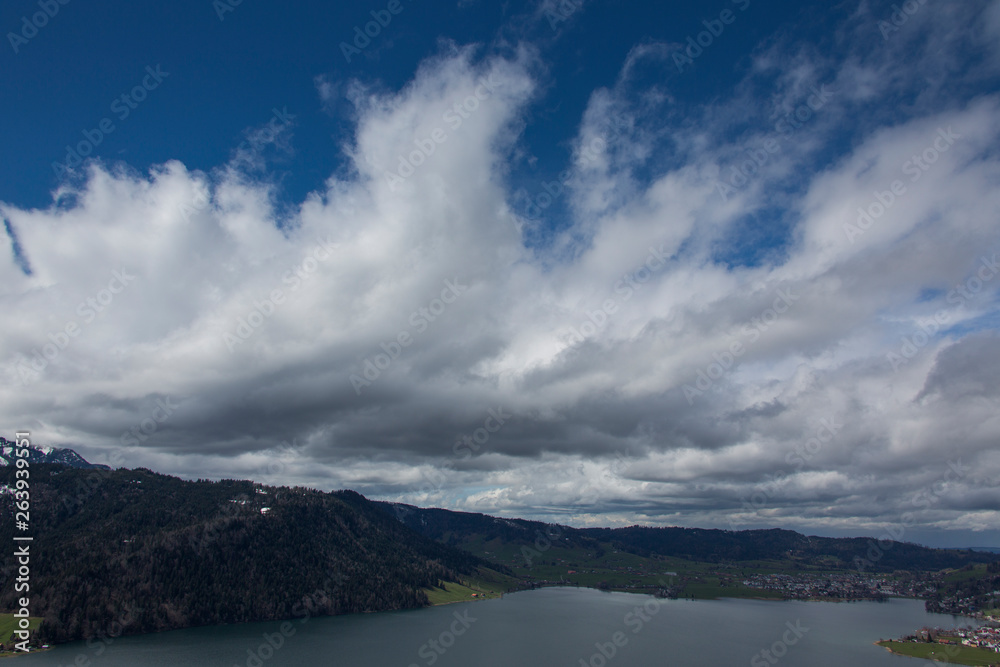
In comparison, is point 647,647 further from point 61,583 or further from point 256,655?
point 61,583

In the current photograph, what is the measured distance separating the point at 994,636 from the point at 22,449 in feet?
987

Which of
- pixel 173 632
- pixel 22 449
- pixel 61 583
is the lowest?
pixel 173 632

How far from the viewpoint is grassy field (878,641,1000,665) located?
158 meters

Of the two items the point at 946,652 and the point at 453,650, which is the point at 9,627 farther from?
the point at 946,652

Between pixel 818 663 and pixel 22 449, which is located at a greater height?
pixel 22 449

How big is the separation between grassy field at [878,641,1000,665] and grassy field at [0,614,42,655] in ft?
900

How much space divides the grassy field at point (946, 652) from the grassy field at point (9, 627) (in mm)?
274420

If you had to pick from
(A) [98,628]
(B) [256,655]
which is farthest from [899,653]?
(A) [98,628]

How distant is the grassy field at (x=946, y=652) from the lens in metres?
158

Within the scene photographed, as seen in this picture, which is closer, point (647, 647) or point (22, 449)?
point (22, 449)

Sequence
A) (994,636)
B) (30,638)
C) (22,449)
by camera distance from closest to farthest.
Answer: (22,449) < (30,638) < (994,636)

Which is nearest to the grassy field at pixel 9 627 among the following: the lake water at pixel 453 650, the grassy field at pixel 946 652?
the lake water at pixel 453 650

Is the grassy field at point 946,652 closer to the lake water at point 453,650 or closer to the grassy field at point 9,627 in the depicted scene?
the lake water at point 453,650

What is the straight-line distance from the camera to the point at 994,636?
195m
